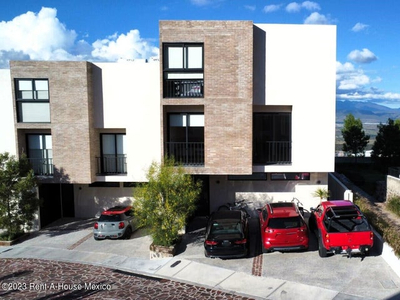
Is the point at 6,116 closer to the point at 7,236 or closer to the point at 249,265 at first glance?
the point at 7,236

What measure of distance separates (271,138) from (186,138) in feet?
13.6

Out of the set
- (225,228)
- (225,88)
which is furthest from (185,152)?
(225,228)

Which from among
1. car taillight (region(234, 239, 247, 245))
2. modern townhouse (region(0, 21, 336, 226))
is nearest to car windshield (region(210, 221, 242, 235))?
car taillight (region(234, 239, 247, 245))

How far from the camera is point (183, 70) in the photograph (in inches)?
607

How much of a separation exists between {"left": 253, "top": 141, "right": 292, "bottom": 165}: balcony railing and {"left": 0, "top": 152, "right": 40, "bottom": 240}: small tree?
10.5 meters

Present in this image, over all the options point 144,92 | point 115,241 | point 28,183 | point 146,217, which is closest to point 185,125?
point 144,92

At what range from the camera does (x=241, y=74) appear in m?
15.2

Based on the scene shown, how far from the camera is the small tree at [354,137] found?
122 feet

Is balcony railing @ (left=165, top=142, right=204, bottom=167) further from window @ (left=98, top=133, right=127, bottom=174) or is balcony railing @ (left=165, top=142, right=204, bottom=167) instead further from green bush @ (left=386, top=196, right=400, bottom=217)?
green bush @ (left=386, top=196, right=400, bottom=217)

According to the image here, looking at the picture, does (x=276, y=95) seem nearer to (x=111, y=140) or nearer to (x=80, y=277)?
(x=111, y=140)

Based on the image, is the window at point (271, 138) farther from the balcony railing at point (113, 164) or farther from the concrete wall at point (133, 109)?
the balcony railing at point (113, 164)

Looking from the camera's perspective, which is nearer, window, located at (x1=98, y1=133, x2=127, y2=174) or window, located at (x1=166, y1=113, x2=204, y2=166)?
window, located at (x1=166, y1=113, x2=204, y2=166)

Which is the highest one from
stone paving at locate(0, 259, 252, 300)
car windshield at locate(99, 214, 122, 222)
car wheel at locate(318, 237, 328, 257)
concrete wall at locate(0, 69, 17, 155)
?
concrete wall at locate(0, 69, 17, 155)

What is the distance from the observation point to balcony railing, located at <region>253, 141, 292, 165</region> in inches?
661
